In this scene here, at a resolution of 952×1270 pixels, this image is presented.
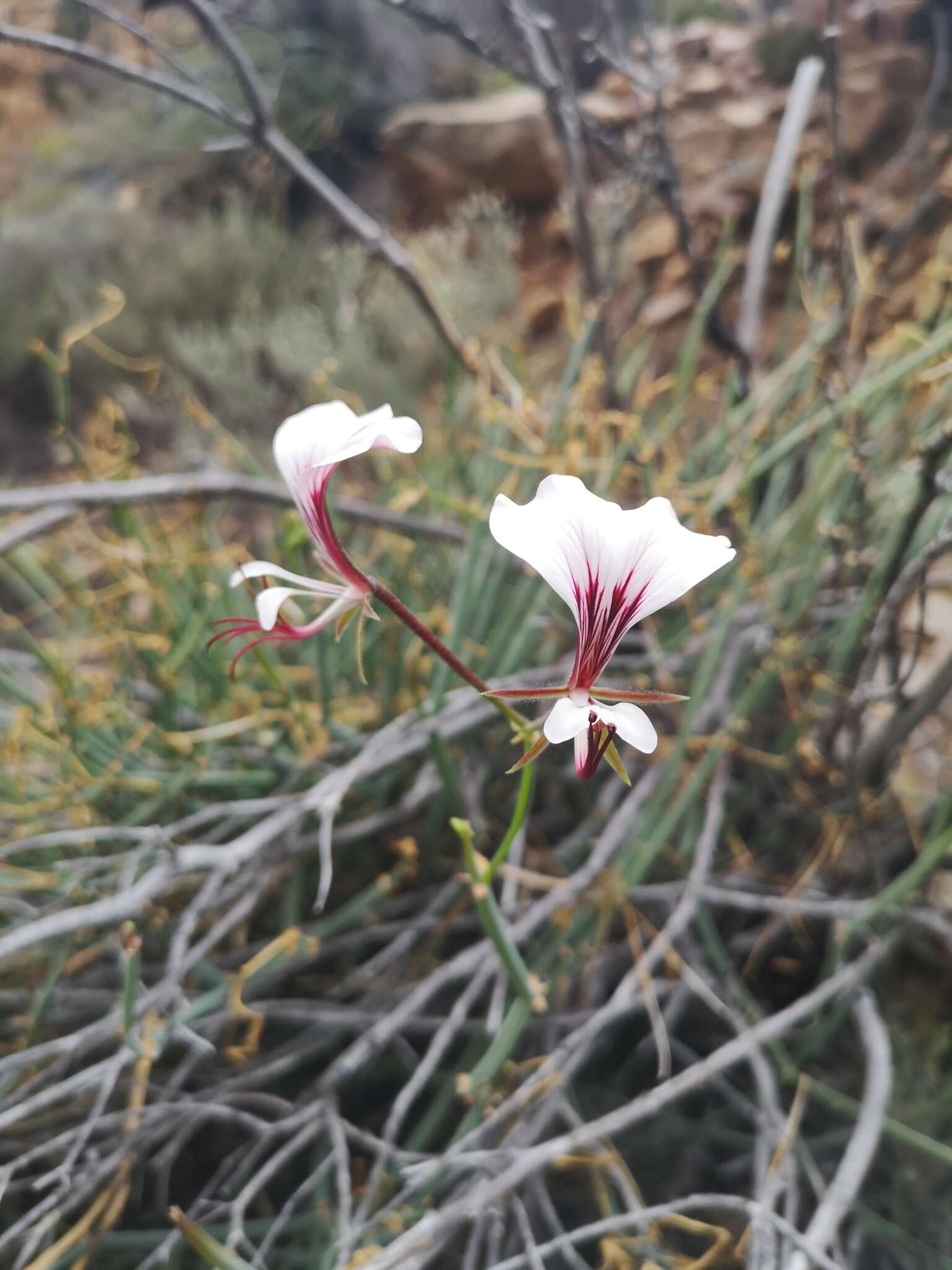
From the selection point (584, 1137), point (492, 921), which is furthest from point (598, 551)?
point (584, 1137)

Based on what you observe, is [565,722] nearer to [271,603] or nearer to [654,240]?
[271,603]

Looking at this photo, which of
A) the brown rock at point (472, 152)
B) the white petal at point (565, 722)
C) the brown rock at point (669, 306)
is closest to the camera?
the white petal at point (565, 722)

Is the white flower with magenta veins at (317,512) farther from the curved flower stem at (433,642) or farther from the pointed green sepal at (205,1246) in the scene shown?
the pointed green sepal at (205,1246)

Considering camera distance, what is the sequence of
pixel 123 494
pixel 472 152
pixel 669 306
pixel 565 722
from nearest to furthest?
pixel 565 722
pixel 123 494
pixel 669 306
pixel 472 152

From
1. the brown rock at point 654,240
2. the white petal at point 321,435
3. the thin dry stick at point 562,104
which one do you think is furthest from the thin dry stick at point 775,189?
the brown rock at point 654,240

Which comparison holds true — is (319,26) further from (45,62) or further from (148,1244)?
(148,1244)

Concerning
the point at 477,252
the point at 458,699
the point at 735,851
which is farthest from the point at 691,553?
the point at 477,252

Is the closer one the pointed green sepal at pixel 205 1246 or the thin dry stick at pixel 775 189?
the pointed green sepal at pixel 205 1246
